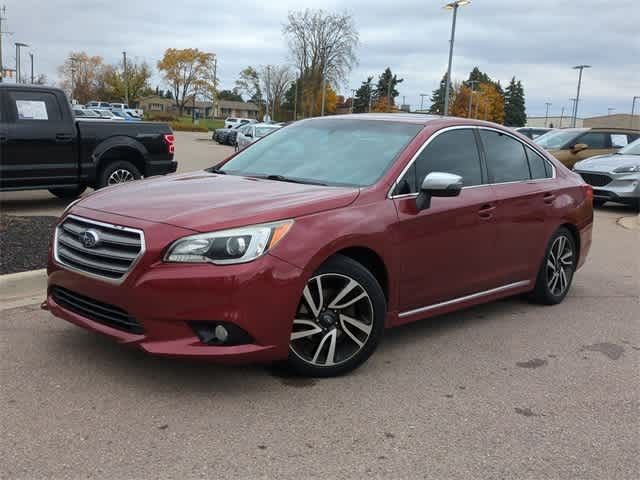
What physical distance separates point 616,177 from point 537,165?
28.4 ft

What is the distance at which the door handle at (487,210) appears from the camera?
5023mm

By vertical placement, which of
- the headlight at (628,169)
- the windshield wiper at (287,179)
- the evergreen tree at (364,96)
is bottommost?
the headlight at (628,169)

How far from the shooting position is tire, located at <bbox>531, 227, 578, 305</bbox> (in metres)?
5.94

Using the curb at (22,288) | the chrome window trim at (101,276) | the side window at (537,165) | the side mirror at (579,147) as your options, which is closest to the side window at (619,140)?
the side mirror at (579,147)

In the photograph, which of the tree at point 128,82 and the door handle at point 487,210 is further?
the tree at point 128,82

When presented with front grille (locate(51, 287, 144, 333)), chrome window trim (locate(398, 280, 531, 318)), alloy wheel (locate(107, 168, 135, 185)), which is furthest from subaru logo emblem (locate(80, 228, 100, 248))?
alloy wheel (locate(107, 168, 135, 185))

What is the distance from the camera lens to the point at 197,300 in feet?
11.6

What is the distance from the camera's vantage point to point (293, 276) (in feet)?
12.2

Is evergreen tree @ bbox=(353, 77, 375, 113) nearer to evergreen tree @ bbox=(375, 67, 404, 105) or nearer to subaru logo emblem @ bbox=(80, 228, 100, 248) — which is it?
evergreen tree @ bbox=(375, 67, 404, 105)

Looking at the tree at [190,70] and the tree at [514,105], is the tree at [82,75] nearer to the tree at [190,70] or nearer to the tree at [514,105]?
the tree at [190,70]

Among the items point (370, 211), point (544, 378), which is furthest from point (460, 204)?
point (544, 378)

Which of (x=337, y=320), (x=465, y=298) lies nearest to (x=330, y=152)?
(x=337, y=320)

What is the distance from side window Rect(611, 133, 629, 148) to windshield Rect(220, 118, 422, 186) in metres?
14.0

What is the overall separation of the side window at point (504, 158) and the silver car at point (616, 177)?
28.7 ft
